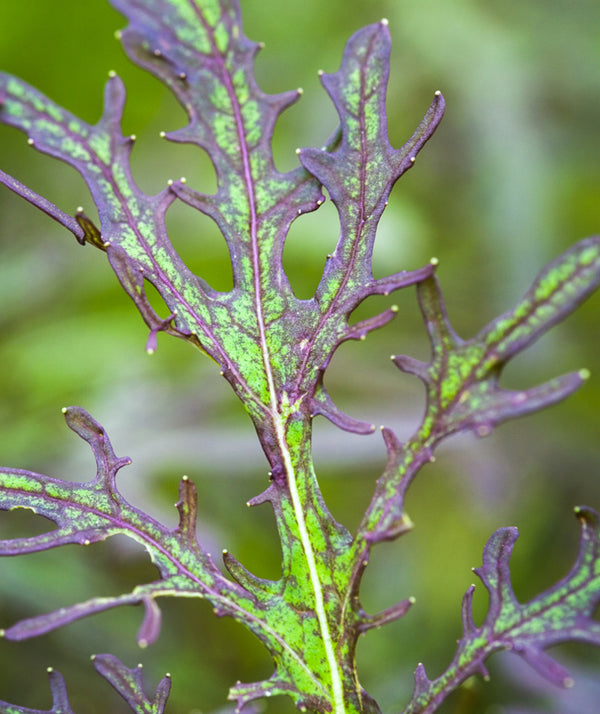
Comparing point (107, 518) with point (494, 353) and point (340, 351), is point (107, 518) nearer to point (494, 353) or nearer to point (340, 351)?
point (494, 353)

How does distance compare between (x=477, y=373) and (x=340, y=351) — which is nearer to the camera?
(x=477, y=373)

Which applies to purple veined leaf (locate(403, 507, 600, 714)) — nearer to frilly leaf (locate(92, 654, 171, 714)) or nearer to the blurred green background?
frilly leaf (locate(92, 654, 171, 714))

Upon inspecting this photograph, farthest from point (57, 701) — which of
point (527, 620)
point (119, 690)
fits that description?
point (527, 620)

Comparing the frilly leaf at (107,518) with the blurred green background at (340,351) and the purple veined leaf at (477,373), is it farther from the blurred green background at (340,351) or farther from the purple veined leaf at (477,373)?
the blurred green background at (340,351)

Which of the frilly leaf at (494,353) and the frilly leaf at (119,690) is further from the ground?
the frilly leaf at (494,353)

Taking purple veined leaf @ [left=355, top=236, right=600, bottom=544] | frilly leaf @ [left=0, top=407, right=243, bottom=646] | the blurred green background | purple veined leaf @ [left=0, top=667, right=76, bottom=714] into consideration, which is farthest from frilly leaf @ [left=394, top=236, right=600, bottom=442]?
the blurred green background

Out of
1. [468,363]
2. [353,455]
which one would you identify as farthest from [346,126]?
[353,455]

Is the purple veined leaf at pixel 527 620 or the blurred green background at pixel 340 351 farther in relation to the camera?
the blurred green background at pixel 340 351

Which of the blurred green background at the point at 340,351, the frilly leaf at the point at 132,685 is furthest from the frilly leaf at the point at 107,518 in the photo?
the blurred green background at the point at 340,351
